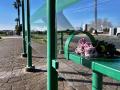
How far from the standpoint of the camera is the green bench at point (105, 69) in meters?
2.38

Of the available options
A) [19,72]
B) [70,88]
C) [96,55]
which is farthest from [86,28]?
[19,72]

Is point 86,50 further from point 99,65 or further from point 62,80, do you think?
point 62,80

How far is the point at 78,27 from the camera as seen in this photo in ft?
13.1

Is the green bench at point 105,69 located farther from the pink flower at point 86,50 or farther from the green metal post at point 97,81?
the pink flower at point 86,50

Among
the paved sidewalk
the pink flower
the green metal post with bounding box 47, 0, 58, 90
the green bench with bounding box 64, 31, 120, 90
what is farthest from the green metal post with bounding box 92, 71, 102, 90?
the paved sidewalk

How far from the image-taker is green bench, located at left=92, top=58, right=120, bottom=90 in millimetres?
2375

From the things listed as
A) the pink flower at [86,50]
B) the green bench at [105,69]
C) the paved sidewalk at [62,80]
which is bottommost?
the paved sidewalk at [62,80]

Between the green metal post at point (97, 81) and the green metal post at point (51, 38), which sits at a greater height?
the green metal post at point (51, 38)

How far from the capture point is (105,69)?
99.9 inches

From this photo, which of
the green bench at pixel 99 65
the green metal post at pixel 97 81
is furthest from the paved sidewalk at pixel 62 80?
the green metal post at pixel 97 81

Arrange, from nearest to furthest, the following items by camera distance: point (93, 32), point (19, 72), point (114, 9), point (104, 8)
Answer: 1. point (114, 9)
2. point (104, 8)
3. point (93, 32)
4. point (19, 72)

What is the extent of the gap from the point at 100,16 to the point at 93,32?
0.46 metres

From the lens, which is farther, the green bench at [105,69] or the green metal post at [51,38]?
the green metal post at [51,38]

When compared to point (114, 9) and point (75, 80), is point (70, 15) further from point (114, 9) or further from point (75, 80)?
point (75, 80)
